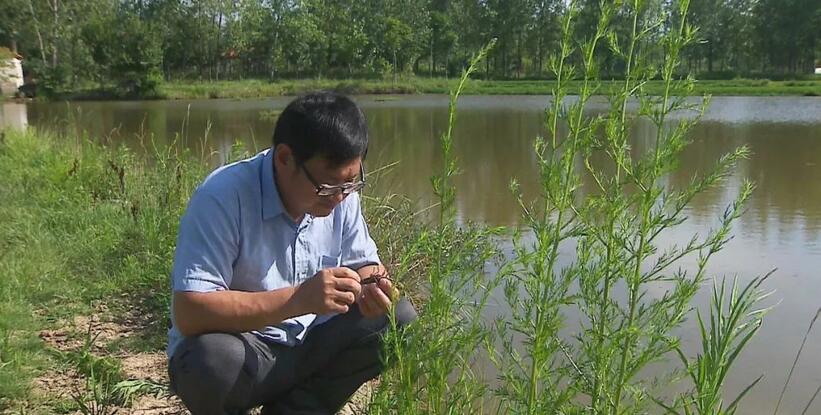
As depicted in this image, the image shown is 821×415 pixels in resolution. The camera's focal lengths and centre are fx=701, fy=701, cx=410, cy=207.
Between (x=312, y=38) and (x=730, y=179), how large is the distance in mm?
30883

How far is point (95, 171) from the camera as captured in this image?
17.9ft

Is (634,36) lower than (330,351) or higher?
higher

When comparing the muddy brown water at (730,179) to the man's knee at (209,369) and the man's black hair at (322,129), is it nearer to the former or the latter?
the man's black hair at (322,129)

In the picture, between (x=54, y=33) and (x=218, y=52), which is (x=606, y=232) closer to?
(x=54, y=33)

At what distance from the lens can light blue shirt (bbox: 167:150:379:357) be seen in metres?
1.87

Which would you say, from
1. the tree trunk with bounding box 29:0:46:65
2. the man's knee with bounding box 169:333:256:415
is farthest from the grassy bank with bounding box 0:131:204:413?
the tree trunk with bounding box 29:0:46:65

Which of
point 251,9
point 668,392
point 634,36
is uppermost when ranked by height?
point 251,9

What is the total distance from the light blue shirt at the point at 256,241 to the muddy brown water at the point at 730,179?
0.99m

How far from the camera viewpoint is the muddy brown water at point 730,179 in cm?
367

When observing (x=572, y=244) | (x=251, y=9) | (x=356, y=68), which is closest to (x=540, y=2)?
(x=356, y=68)

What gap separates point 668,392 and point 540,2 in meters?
40.2

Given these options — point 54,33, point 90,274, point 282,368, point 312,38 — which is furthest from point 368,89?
point 282,368

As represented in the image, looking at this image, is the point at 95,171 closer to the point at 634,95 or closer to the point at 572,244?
the point at 572,244

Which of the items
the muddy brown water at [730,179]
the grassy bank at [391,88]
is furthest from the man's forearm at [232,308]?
the grassy bank at [391,88]
